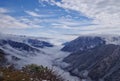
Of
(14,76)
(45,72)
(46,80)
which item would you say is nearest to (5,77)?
(14,76)

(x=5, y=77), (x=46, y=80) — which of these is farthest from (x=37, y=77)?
(x=5, y=77)

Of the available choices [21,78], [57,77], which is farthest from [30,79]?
[57,77]

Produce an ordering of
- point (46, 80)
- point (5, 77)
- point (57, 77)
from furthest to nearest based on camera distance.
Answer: point (57, 77) < point (46, 80) < point (5, 77)

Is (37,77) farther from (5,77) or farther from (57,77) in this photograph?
(5,77)

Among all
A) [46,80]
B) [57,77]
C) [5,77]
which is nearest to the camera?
[5,77]

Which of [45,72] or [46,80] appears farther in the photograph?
[45,72]

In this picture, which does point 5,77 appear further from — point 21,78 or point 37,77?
point 37,77

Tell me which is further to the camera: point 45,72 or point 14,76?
point 45,72

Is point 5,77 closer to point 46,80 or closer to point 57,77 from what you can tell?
point 46,80
